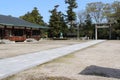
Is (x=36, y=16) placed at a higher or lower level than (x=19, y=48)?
higher

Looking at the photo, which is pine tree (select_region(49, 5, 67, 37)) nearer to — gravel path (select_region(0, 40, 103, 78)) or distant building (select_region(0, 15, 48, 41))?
distant building (select_region(0, 15, 48, 41))

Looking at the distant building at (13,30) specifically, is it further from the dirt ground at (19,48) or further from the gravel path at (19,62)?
the gravel path at (19,62)

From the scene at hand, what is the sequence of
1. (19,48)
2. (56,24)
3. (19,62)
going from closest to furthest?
(19,62) < (19,48) < (56,24)

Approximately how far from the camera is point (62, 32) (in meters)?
61.9

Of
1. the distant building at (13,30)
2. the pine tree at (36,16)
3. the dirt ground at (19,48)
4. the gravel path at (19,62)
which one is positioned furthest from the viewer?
the pine tree at (36,16)

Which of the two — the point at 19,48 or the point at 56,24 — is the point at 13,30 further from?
the point at 56,24

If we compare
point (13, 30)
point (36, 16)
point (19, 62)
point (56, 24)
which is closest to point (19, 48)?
point (19, 62)

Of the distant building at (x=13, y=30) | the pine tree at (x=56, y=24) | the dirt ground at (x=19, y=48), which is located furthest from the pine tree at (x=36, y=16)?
the dirt ground at (x=19, y=48)

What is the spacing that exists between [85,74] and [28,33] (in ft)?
118

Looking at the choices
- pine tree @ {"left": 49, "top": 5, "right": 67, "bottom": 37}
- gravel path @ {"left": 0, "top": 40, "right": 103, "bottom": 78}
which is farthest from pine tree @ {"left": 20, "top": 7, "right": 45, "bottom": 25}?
gravel path @ {"left": 0, "top": 40, "right": 103, "bottom": 78}

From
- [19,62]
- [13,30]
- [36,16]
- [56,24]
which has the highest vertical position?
[36,16]

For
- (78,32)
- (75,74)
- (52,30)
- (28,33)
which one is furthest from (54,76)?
(78,32)

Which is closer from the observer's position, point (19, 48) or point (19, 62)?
point (19, 62)

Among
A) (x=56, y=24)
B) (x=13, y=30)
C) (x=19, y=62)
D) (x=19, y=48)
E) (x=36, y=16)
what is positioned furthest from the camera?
(x=36, y=16)
